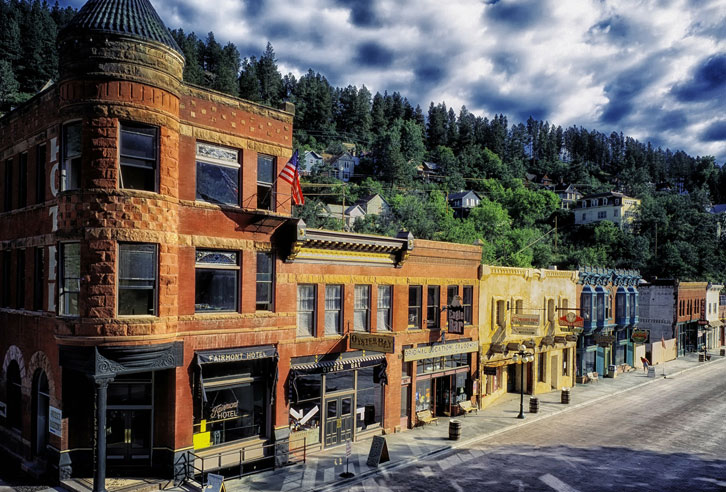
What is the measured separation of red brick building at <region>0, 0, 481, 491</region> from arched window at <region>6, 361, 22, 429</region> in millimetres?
84

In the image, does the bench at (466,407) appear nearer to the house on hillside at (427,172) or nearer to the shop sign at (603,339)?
the shop sign at (603,339)

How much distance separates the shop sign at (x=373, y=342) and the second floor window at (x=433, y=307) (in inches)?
256

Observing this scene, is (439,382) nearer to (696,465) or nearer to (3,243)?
(696,465)

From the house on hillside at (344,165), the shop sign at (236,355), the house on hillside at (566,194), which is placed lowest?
the shop sign at (236,355)

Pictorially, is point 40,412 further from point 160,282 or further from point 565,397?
point 565,397

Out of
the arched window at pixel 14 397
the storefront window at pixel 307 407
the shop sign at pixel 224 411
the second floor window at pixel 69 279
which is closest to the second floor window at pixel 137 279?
the second floor window at pixel 69 279

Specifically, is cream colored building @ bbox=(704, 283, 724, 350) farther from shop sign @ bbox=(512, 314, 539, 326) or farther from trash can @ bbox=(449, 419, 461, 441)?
trash can @ bbox=(449, 419, 461, 441)

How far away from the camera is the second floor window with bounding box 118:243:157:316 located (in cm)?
1720

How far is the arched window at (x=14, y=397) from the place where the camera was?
73.8 ft

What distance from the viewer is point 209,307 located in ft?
65.3

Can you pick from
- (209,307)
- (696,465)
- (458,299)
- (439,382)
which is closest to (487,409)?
(439,382)

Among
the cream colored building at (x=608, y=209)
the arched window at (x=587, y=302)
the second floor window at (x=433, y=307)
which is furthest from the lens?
the cream colored building at (x=608, y=209)

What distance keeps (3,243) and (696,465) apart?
31776mm

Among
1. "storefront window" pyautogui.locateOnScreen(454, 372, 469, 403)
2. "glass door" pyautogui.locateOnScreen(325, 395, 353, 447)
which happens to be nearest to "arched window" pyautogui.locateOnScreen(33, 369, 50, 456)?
"glass door" pyautogui.locateOnScreen(325, 395, 353, 447)
